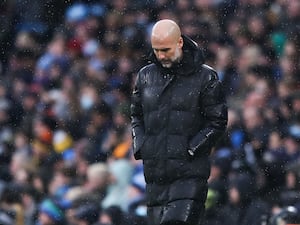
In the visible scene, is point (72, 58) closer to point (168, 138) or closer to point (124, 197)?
point (124, 197)

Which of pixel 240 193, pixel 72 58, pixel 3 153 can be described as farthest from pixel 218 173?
pixel 72 58

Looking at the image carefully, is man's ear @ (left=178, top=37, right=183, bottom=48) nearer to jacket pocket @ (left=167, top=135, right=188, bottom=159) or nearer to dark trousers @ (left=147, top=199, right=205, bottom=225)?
jacket pocket @ (left=167, top=135, right=188, bottom=159)

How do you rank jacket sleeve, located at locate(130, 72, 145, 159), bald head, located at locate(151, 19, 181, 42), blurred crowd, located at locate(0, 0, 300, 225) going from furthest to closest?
1. blurred crowd, located at locate(0, 0, 300, 225)
2. jacket sleeve, located at locate(130, 72, 145, 159)
3. bald head, located at locate(151, 19, 181, 42)

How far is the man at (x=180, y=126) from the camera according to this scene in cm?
1180

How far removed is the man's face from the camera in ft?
38.4

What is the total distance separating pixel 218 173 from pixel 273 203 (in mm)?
862

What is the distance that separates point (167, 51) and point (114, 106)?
7.46 m

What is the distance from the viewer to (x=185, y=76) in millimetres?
11883

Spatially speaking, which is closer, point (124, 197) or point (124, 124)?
point (124, 197)

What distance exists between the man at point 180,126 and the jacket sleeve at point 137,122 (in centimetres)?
3

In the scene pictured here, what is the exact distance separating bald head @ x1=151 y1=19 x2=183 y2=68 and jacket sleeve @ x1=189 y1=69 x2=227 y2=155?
1.15 ft

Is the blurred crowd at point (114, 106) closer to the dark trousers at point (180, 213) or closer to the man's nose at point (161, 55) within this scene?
the dark trousers at point (180, 213)

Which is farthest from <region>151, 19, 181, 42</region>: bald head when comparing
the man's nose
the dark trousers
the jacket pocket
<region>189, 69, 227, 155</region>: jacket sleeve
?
the dark trousers

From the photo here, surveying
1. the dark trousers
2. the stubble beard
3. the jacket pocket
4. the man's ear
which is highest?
the man's ear
